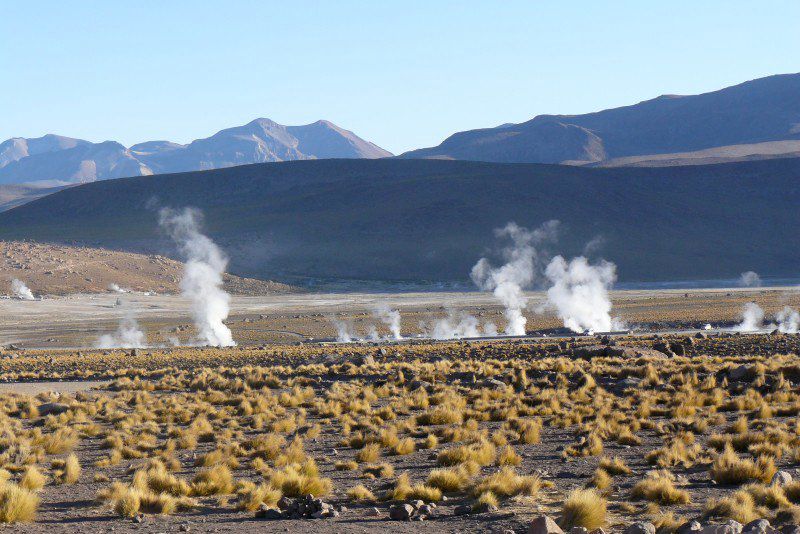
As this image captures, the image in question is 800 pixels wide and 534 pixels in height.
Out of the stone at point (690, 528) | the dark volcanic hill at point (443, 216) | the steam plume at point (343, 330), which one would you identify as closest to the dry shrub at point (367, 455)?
the stone at point (690, 528)

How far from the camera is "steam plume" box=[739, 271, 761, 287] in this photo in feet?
331

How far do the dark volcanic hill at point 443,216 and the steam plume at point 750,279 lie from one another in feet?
7.22

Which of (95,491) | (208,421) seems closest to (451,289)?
(208,421)

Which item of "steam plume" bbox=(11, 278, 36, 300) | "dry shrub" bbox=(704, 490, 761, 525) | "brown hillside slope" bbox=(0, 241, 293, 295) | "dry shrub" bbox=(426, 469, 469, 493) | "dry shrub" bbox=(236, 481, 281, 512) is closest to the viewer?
"dry shrub" bbox=(704, 490, 761, 525)

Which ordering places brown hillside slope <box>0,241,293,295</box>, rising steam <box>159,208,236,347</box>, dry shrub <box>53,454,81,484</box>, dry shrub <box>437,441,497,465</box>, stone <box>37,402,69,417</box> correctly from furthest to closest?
1. brown hillside slope <box>0,241,293,295</box>
2. rising steam <box>159,208,236,347</box>
3. stone <box>37,402,69,417</box>
4. dry shrub <box>437,441,497,465</box>
5. dry shrub <box>53,454,81,484</box>

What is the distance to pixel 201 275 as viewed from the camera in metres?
85.2

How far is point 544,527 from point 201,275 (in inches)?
3146

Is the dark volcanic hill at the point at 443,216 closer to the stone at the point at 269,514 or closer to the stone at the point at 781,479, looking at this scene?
the stone at the point at 781,479

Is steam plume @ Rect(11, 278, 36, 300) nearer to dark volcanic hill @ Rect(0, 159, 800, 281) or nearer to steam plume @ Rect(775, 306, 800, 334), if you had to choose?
dark volcanic hill @ Rect(0, 159, 800, 281)

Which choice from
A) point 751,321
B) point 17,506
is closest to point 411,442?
point 17,506

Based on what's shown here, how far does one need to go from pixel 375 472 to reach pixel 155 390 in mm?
15126

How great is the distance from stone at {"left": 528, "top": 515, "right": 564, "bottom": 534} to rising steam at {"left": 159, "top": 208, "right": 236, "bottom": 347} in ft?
146

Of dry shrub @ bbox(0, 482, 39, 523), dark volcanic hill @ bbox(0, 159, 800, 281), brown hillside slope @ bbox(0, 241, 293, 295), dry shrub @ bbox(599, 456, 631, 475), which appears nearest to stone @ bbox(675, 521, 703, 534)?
dry shrub @ bbox(599, 456, 631, 475)

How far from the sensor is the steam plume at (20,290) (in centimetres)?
8544
